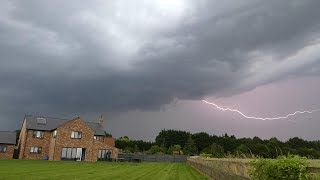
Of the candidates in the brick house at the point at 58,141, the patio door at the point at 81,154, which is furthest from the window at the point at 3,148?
the patio door at the point at 81,154

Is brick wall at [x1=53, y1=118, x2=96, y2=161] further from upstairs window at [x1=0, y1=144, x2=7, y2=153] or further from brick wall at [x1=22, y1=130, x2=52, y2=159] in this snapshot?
upstairs window at [x1=0, y1=144, x2=7, y2=153]

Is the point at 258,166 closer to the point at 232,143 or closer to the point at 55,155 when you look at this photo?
the point at 55,155

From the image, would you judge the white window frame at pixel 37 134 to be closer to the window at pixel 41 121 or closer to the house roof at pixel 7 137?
the window at pixel 41 121

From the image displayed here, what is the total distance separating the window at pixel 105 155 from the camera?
6925 cm

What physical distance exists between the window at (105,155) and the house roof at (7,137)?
55.5 ft

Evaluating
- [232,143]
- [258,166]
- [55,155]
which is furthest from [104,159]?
[232,143]

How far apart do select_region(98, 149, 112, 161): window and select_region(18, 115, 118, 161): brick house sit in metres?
0.26

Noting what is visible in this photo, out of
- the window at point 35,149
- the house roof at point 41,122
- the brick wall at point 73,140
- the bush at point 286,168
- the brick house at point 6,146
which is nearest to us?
the bush at point 286,168

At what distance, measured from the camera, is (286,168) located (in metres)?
8.77

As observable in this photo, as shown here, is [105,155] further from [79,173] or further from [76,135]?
[79,173]

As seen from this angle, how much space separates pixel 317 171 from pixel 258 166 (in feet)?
10.6

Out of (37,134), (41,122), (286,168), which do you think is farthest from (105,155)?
(286,168)

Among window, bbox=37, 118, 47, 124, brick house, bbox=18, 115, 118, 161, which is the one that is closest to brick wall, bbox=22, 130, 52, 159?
brick house, bbox=18, 115, 118, 161

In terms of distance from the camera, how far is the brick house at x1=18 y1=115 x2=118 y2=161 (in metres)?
63.4
